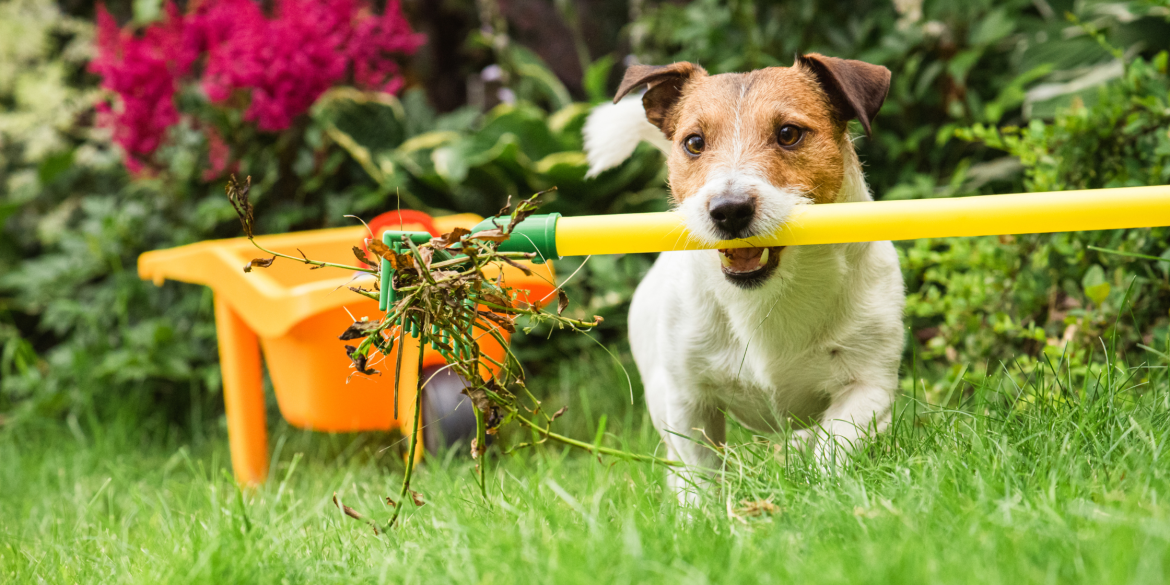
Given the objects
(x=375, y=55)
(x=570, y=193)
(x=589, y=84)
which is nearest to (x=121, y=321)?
(x=375, y=55)

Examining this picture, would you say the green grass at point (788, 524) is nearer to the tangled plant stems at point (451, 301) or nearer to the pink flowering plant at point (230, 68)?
the tangled plant stems at point (451, 301)

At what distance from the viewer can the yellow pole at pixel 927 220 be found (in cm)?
150

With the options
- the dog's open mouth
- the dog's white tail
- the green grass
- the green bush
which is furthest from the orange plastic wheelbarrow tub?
the green bush

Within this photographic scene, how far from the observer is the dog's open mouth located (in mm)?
1921

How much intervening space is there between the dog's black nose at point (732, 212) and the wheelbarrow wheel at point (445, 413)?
→ 119cm

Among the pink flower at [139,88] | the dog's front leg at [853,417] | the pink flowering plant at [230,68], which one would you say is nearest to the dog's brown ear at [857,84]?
the dog's front leg at [853,417]

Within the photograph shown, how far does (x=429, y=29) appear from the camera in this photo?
591 cm

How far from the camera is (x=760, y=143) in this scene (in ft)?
6.61

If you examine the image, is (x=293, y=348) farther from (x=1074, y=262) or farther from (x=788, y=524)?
(x=1074, y=262)

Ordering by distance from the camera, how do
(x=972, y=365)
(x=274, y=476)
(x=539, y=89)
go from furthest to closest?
(x=539, y=89)
(x=274, y=476)
(x=972, y=365)

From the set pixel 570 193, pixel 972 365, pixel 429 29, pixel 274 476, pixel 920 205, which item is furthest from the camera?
pixel 429 29

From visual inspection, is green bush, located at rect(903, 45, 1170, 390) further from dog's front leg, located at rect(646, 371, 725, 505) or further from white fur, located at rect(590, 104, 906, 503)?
dog's front leg, located at rect(646, 371, 725, 505)

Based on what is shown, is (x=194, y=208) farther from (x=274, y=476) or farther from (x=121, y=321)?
(x=274, y=476)

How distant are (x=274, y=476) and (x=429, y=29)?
376 centimetres
